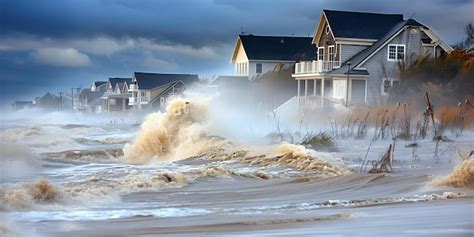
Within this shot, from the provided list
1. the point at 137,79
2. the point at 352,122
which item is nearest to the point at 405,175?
the point at 352,122

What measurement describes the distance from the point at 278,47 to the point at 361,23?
810cm

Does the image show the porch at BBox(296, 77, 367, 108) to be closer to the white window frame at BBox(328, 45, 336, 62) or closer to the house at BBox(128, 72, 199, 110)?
the white window frame at BBox(328, 45, 336, 62)

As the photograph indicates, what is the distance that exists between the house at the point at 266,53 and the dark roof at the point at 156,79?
9.23 feet

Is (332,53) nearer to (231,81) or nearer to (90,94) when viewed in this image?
(231,81)

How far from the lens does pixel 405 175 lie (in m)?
12.9

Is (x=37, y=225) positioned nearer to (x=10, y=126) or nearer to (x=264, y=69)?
(x=10, y=126)

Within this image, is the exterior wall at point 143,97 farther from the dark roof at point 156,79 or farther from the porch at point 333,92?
the porch at point 333,92

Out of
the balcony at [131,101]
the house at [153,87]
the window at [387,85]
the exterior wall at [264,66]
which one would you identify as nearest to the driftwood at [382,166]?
the window at [387,85]

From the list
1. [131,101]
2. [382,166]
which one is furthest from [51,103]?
[382,166]

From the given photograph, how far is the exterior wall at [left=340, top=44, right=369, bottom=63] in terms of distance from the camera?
107ft

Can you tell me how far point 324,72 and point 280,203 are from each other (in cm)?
2179

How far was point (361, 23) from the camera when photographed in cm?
3331

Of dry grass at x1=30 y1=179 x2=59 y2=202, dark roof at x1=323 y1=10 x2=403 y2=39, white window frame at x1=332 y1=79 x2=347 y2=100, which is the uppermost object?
dark roof at x1=323 y1=10 x2=403 y2=39

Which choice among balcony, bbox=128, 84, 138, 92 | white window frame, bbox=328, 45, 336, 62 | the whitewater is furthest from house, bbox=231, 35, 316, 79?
the whitewater
